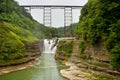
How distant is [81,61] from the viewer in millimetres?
48375

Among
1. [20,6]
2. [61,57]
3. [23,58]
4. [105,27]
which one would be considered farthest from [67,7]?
[105,27]

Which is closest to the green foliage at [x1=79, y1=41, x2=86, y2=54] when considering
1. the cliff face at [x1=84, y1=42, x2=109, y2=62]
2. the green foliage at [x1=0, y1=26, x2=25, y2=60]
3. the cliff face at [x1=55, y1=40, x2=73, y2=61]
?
the cliff face at [x1=84, y1=42, x2=109, y2=62]

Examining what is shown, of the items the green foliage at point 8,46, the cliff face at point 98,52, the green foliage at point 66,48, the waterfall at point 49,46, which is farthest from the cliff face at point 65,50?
the waterfall at point 49,46

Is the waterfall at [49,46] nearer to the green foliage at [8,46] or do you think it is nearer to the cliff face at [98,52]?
the green foliage at [8,46]

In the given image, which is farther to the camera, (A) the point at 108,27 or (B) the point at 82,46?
(B) the point at 82,46

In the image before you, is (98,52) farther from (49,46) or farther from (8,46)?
(49,46)

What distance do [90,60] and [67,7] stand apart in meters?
48.9

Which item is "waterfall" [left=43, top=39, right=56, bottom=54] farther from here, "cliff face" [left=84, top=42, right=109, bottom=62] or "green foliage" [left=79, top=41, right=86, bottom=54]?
"cliff face" [left=84, top=42, right=109, bottom=62]

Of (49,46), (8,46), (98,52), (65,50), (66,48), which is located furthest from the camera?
(49,46)

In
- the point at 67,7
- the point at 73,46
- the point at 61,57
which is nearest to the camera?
the point at 73,46

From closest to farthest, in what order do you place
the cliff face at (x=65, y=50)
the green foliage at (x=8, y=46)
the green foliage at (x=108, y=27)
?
the green foliage at (x=108, y=27), the green foliage at (x=8, y=46), the cliff face at (x=65, y=50)

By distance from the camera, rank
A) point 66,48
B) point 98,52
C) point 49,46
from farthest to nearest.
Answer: point 49,46 → point 66,48 → point 98,52

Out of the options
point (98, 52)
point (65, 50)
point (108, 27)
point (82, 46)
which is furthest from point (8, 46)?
point (65, 50)

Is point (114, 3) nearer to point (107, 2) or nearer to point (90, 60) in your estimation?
point (107, 2)
